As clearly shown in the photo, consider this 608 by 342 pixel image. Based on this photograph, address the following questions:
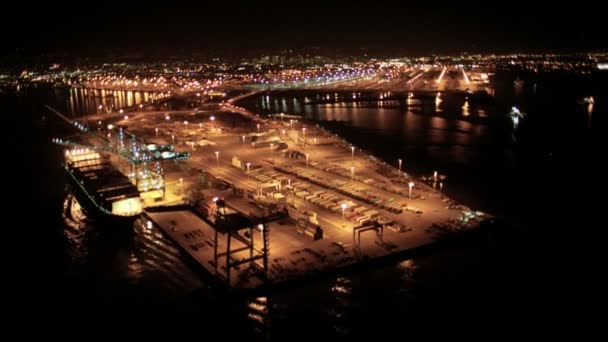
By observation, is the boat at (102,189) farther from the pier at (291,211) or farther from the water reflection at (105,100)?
the water reflection at (105,100)

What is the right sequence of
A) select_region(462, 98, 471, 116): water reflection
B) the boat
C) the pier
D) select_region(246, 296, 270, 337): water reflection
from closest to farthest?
select_region(246, 296, 270, 337): water reflection < the pier < the boat < select_region(462, 98, 471, 116): water reflection

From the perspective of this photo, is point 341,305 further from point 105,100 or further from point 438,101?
point 105,100

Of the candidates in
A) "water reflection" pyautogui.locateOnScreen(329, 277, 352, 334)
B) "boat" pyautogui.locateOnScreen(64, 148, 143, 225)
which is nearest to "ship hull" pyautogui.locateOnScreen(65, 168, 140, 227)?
"boat" pyautogui.locateOnScreen(64, 148, 143, 225)

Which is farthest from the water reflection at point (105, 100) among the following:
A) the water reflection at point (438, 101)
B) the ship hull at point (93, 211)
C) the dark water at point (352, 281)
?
the water reflection at point (438, 101)

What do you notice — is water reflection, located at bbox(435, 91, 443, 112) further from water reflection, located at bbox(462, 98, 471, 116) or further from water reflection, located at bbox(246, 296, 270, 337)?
water reflection, located at bbox(246, 296, 270, 337)

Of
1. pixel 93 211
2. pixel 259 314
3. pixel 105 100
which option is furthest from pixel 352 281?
pixel 105 100

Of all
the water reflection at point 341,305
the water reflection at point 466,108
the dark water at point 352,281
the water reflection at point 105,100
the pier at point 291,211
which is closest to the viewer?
the water reflection at point 341,305

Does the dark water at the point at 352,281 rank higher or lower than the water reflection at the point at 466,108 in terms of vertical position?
lower

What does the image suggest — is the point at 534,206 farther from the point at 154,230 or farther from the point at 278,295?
the point at 154,230

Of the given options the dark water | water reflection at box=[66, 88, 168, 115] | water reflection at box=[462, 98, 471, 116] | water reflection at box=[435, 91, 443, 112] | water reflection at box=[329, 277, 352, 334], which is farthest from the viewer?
water reflection at box=[66, 88, 168, 115]
